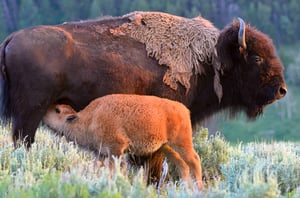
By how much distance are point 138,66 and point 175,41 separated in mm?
661

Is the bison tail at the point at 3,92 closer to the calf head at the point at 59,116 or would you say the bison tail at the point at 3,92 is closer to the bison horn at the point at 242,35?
the calf head at the point at 59,116

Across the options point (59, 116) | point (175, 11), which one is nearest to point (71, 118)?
point (59, 116)

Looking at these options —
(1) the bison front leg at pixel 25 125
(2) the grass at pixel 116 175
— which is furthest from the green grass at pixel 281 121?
(1) the bison front leg at pixel 25 125

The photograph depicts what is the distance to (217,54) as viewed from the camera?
8.41 meters

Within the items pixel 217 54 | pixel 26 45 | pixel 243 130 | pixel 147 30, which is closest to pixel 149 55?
pixel 147 30

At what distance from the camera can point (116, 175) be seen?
559 cm

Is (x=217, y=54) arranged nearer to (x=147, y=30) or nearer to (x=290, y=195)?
(x=147, y=30)

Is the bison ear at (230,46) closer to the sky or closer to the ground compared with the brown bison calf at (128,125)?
closer to the sky

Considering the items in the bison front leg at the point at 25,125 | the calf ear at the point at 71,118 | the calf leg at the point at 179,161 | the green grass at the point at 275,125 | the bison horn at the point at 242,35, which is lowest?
the green grass at the point at 275,125

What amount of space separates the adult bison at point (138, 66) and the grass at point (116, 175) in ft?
1.67

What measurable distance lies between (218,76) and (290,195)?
2.87 m

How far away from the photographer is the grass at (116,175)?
5320 millimetres

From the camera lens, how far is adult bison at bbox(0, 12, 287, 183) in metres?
7.46

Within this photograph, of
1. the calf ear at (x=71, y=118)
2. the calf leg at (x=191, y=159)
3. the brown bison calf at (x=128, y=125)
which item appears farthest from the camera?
the calf leg at (x=191, y=159)
